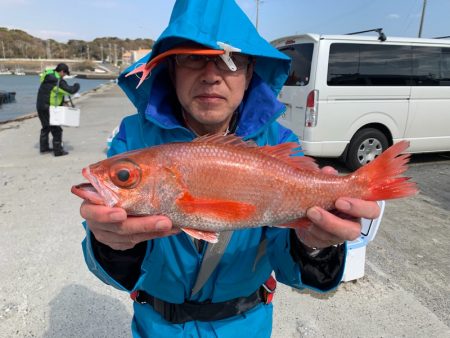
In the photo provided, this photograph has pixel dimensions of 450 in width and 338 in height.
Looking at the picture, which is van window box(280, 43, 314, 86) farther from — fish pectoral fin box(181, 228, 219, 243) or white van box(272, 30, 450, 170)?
fish pectoral fin box(181, 228, 219, 243)

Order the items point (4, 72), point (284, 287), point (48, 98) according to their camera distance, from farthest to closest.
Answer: point (4, 72)
point (48, 98)
point (284, 287)

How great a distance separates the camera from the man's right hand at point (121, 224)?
51.6 inches

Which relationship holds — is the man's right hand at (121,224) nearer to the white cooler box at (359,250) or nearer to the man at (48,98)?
the white cooler box at (359,250)

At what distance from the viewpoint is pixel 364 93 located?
23.6 feet

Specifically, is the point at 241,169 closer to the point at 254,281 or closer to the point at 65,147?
the point at 254,281

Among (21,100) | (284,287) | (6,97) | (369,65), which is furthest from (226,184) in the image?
(21,100)

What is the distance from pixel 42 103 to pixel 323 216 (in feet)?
30.4

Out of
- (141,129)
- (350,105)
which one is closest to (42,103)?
(350,105)

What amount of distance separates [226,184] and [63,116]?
8.55 m

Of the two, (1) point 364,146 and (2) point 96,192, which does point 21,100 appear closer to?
(1) point 364,146

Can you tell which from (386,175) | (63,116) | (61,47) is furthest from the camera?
(61,47)

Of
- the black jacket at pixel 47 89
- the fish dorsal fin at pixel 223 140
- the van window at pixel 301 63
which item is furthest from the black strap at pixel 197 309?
the black jacket at pixel 47 89

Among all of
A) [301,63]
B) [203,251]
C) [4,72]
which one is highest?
[4,72]

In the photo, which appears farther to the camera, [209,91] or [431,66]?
[431,66]
